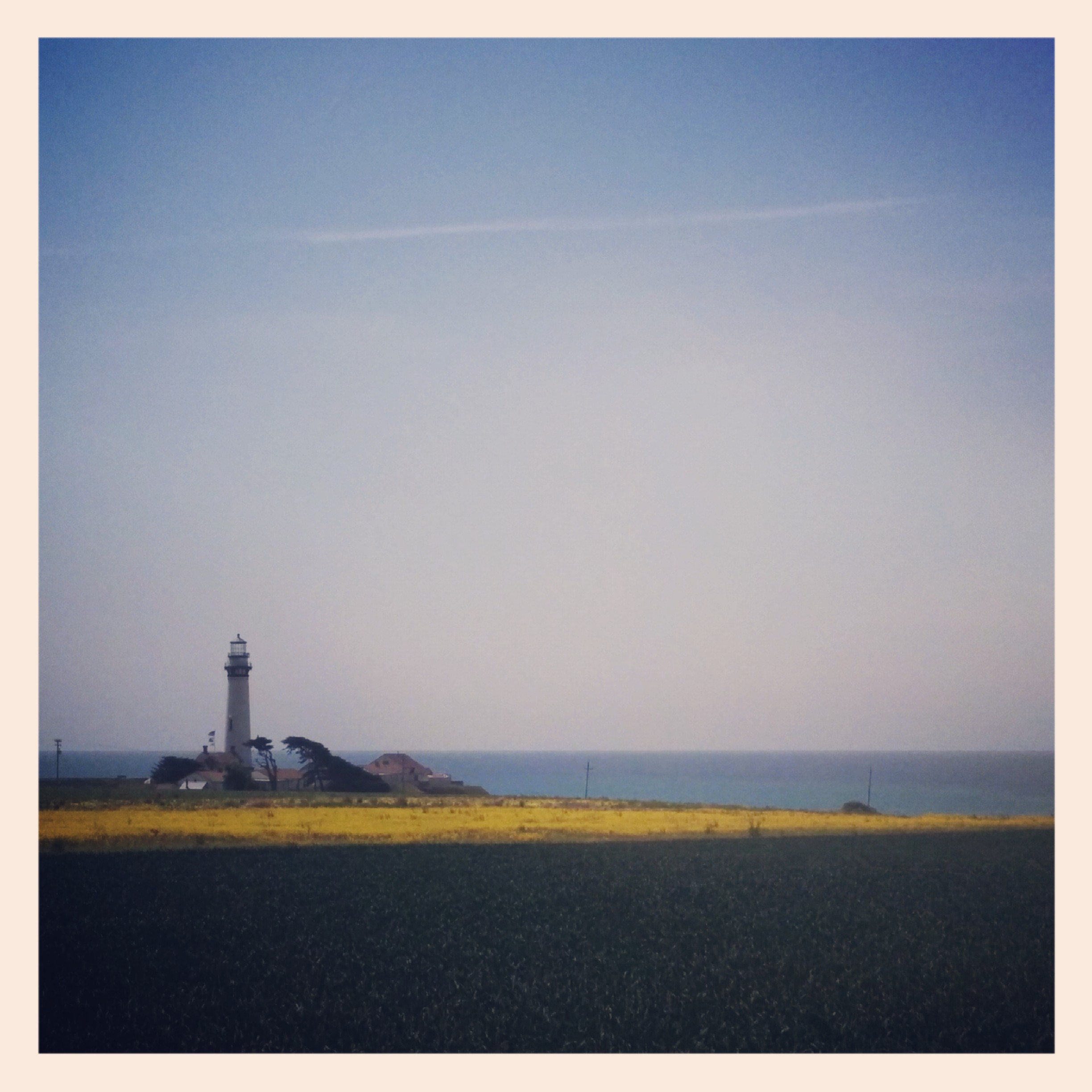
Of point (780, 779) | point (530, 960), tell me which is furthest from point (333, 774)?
point (780, 779)

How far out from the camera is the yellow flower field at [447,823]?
49.6ft

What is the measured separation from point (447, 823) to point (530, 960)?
1095cm

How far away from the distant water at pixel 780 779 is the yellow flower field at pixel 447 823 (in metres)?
0.95

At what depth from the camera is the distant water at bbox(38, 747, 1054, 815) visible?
18.5 meters

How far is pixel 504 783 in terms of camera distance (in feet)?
262

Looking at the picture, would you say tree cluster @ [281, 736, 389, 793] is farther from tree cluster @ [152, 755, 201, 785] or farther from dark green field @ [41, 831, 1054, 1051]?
dark green field @ [41, 831, 1054, 1051]

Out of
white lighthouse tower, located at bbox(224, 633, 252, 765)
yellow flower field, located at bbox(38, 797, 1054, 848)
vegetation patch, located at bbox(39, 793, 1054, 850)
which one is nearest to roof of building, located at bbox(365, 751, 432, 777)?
vegetation patch, located at bbox(39, 793, 1054, 850)

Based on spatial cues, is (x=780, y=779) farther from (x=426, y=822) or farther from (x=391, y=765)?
(x=426, y=822)

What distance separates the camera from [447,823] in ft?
65.1
